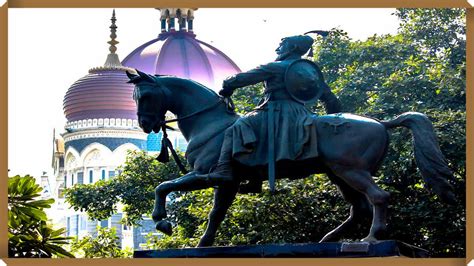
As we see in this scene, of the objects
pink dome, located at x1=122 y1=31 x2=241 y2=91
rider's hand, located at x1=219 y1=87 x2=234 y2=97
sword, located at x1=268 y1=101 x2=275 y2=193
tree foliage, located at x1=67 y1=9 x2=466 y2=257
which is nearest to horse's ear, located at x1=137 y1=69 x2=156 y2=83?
rider's hand, located at x1=219 y1=87 x2=234 y2=97

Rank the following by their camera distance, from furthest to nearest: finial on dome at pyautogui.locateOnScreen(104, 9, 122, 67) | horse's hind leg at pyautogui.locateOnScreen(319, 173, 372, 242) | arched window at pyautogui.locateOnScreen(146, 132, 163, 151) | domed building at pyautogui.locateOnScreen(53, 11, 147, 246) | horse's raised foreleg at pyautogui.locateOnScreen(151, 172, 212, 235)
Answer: arched window at pyautogui.locateOnScreen(146, 132, 163, 151) < domed building at pyautogui.locateOnScreen(53, 11, 147, 246) < finial on dome at pyautogui.locateOnScreen(104, 9, 122, 67) < horse's hind leg at pyautogui.locateOnScreen(319, 173, 372, 242) < horse's raised foreleg at pyautogui.locateOnScreen(151, 172, 212, 235)

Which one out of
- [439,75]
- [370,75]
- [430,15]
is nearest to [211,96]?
[439,75]

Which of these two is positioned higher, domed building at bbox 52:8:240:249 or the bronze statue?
domed building at bbox 52:8:240:249

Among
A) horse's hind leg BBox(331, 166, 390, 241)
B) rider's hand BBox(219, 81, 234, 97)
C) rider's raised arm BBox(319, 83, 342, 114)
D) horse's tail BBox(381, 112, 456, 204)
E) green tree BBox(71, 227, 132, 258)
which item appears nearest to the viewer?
horse's hind leg BBox(331, 166, 390, 241)

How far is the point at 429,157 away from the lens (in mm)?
16125

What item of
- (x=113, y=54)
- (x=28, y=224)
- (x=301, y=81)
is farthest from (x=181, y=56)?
(x=301, y=81)

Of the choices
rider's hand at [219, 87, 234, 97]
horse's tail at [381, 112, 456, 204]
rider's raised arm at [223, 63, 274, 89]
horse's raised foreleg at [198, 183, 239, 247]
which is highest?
rider's raised arm at [223, 63, 274, 89]

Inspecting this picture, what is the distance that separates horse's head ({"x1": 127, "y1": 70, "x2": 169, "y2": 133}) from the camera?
16.9 metres

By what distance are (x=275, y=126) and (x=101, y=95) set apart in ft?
240

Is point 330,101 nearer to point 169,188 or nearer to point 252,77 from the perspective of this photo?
point 252,77

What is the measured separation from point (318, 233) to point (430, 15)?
977 centimetres

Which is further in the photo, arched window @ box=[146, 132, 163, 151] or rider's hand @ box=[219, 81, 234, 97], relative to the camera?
arched window @ box=[146, 132, 163, 151]

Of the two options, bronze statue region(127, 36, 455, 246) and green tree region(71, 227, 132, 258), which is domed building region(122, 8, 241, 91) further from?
bronze statue region(127, 36, 455, 246)
